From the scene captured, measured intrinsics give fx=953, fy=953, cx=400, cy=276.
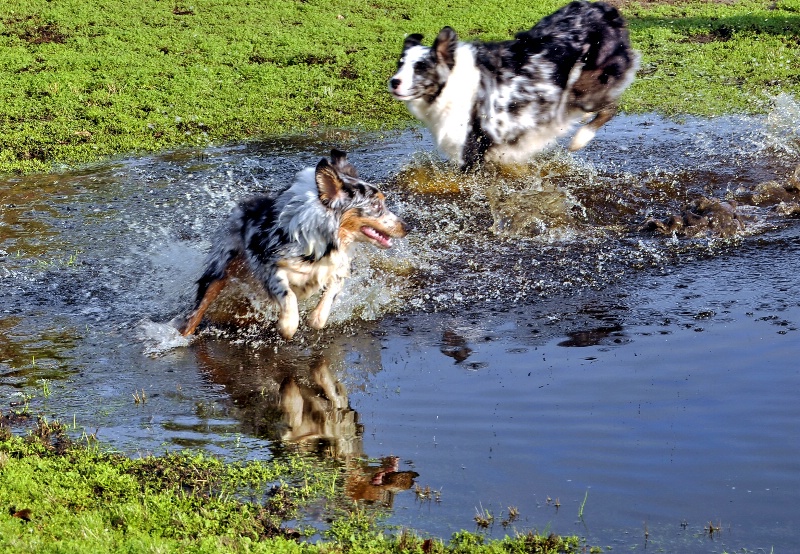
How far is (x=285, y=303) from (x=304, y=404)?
1123 millimetres

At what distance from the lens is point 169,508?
15.1 ft

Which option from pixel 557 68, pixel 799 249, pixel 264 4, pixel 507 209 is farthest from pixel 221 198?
pixel 264 4

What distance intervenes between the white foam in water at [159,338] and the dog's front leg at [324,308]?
0.95 m

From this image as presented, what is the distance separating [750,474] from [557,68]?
6.46 m

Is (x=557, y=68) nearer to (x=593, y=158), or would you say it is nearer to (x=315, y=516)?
(x=593, y=158)

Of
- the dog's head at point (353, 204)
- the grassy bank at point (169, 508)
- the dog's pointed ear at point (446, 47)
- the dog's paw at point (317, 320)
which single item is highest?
the dog's pointed ear at point (446, 47)

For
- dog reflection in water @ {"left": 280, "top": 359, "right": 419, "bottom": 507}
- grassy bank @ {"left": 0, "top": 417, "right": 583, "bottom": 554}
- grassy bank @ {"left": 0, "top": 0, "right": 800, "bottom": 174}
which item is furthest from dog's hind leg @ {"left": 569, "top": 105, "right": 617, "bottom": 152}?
grassy bank @ {"left": 0, "top": 417, "right": 583, "bottom": 554}

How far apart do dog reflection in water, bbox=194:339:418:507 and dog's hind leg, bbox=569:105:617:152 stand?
15.8 feet

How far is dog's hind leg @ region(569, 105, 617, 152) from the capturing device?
10.7 metres

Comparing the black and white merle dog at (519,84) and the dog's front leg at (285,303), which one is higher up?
the black and white merle dog at (519,84)

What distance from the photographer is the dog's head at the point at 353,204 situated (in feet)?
22.4

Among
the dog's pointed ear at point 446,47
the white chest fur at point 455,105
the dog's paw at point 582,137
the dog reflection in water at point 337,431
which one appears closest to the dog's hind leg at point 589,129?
the dog's paw at point 582,137

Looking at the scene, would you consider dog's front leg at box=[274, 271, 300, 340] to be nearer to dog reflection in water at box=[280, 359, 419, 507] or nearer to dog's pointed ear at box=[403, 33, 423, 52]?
dog reflection in water at box=[280, 359, 419, 507]

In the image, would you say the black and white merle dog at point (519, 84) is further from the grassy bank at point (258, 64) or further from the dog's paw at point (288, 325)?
the dog's paw at point (288, 325)
